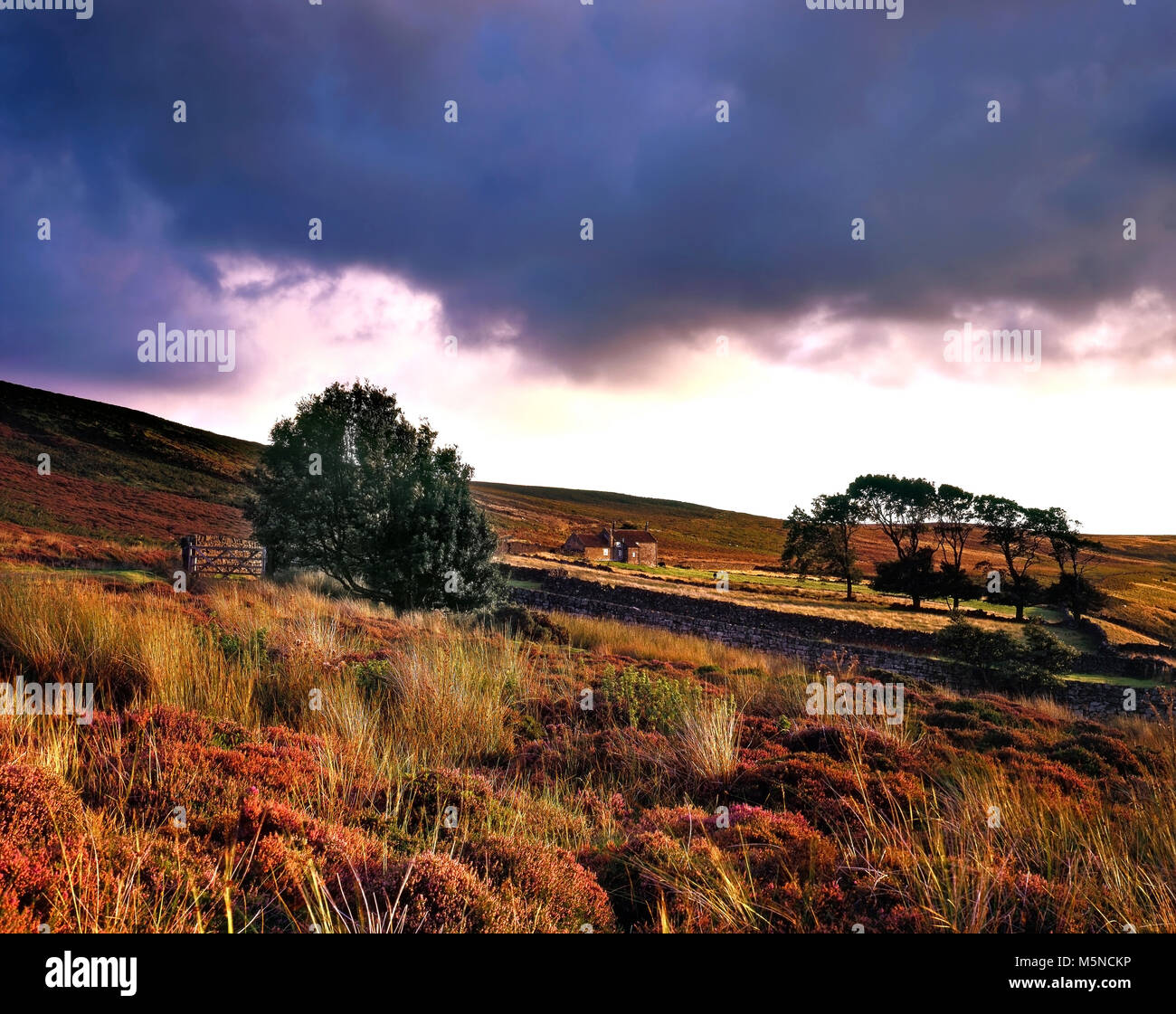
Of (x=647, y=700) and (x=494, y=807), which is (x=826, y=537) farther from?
(x=494, y=807)

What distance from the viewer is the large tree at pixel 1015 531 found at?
52509mm

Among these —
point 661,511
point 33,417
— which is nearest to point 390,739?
point 33,417

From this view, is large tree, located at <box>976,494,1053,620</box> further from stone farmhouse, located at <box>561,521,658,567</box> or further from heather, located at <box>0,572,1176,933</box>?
heather, located at <box>0,572,1176,933</box>

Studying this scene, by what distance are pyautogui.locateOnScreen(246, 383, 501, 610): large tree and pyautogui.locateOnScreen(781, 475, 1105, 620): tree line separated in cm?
4373

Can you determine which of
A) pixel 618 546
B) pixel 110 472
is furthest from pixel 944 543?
pixel 110 472

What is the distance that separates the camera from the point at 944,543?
5909 centimetres

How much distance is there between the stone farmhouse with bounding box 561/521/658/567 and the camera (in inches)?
3312

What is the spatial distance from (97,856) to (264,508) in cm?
2139

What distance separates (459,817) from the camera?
4.04 metres

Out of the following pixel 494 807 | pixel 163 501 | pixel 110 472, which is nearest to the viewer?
pixel 494 807

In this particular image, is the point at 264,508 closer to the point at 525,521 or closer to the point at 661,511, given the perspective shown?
the point at 525,521

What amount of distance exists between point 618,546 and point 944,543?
133 ft

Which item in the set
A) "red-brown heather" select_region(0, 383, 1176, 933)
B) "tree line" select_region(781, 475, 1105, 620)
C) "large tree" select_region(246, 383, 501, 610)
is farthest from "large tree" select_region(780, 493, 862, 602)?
"red-brown heather" select_region(0, 383, 1176, 933)
